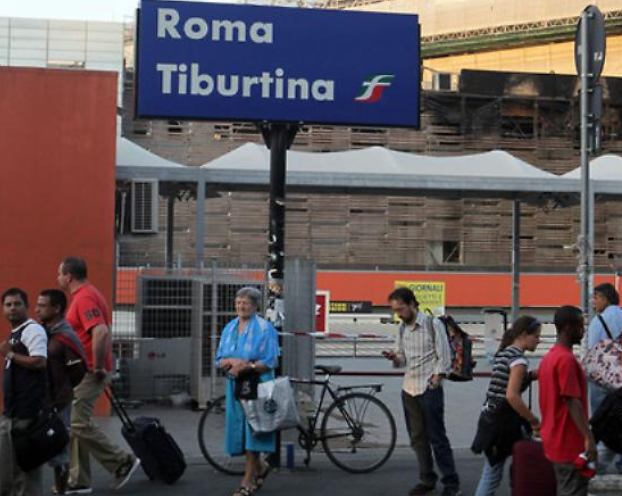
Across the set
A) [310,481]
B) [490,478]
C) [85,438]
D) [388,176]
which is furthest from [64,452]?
[388,176]

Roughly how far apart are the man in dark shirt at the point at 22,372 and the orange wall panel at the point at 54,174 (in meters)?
5.72

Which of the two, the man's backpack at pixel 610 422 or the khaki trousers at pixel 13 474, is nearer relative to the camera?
the khaki trousers at pixel 13 474

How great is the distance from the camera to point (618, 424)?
830 centimetres

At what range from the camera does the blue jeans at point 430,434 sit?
8422 mm

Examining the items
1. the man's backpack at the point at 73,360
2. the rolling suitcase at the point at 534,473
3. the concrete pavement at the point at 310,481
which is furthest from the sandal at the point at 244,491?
the rolling suitcase at the point at 534,473

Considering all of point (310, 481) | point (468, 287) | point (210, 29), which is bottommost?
point (310, 481)

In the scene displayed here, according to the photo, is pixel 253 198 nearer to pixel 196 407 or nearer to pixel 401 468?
pixel 196 407

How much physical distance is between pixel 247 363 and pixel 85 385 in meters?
1.29

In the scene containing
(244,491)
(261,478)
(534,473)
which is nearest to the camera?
(534,473)

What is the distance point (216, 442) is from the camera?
972 centimetres

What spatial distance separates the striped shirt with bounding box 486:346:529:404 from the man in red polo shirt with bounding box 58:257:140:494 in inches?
118

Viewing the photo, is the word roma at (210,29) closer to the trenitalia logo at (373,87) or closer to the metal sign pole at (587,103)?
the trenitalia logo at (373,87)

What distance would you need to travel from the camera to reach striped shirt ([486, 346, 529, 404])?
708 centimetres

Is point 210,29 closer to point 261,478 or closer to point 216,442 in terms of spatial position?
point 216,442
